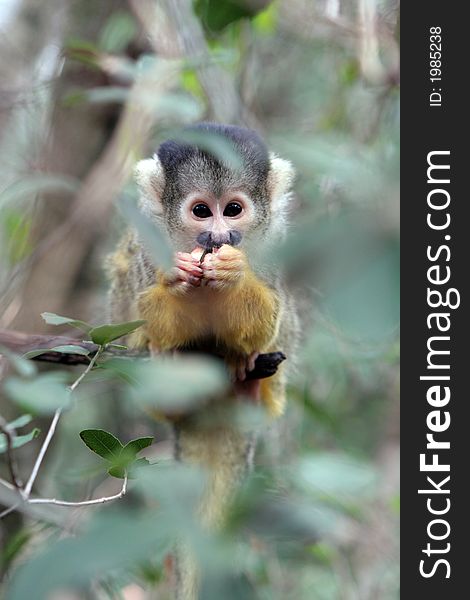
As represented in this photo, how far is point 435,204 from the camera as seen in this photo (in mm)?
1061

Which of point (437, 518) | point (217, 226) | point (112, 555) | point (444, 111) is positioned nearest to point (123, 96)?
point (217, 226)

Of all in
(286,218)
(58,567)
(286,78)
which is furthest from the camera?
(286,78)

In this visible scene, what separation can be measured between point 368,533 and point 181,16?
6.01 feet

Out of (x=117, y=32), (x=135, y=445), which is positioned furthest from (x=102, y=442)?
(x=117, y=32)

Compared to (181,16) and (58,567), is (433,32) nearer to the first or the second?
(58,567)

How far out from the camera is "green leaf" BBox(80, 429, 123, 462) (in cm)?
85

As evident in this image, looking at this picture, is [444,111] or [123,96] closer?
[444,111]

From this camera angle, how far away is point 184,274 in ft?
A: 5.31

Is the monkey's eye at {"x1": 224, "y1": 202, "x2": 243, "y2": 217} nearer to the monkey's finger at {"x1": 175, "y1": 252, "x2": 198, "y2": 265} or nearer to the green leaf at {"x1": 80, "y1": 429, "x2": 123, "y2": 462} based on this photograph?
the monkey's finger at {"x1": 175, "y1": 252, "x2": 198, "y2": 265}

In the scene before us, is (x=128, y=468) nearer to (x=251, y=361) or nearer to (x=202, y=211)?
(x=251, y=361)

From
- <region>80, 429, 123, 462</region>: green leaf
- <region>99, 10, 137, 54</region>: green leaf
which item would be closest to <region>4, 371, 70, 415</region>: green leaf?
<region>80, 429, 123, 462</region>: green leaf

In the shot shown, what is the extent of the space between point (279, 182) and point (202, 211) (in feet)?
0.79

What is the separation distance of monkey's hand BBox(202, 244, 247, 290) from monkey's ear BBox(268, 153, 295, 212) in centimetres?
35

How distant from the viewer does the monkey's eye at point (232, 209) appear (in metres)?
1.85
